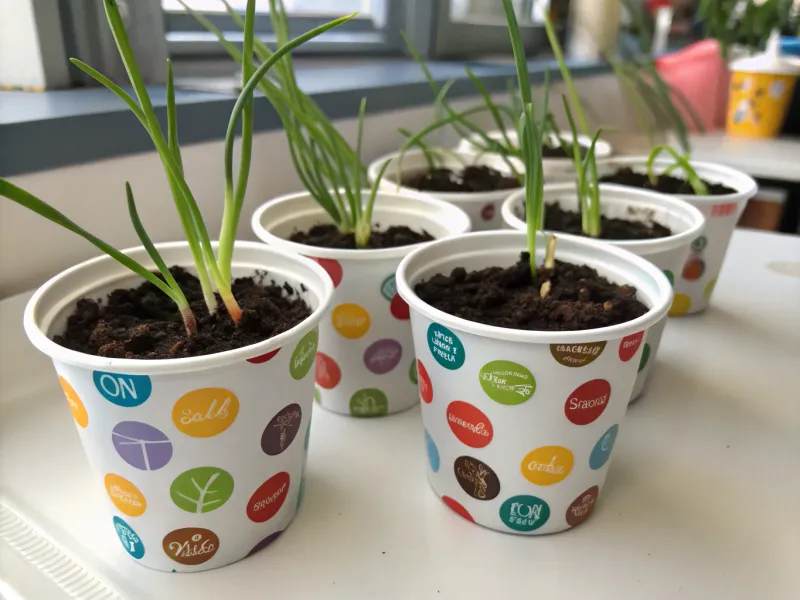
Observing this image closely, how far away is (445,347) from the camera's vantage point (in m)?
0.42

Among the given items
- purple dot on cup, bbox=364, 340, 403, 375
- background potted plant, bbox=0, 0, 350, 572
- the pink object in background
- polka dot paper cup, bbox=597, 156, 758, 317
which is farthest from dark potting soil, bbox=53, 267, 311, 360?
the pink object in background

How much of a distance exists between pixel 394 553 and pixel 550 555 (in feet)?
0.36

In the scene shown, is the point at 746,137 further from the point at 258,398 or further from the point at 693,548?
the point at 258,398

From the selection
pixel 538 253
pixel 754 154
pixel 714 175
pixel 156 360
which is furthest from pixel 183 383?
pixel 754 154

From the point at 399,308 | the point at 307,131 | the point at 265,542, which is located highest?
the point at 307,131

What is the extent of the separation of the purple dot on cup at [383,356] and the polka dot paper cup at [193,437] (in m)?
0.13

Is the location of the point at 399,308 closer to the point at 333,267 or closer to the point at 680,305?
the point at 333,267

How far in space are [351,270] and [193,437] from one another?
21cm

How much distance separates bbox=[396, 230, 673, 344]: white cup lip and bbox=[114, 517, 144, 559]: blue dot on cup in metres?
0.24

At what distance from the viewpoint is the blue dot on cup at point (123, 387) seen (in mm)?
352

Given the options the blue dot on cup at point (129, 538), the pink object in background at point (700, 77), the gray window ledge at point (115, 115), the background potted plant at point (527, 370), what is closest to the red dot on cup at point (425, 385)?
the background potted plant at point (527, 370)

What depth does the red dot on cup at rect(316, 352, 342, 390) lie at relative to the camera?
577 mm

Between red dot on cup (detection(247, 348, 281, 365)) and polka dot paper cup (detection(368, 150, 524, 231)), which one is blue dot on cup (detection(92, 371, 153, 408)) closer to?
red dot on cup (detection(247, 348, 281, 365))

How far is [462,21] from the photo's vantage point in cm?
151
